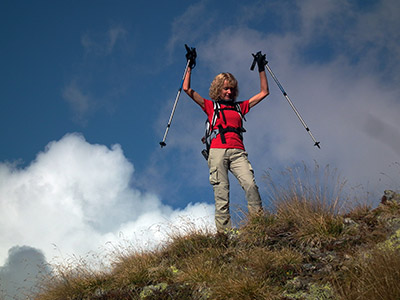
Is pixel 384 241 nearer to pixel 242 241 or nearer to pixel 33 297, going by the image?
pixel 242 241

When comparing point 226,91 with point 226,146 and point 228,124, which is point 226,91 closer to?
point 228,124

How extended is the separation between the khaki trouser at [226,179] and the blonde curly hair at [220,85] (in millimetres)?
1305

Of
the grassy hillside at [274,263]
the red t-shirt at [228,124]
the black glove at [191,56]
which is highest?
the black glove at [191,56]

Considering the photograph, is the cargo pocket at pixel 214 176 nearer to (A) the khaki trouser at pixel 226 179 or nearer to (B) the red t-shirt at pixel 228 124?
(A) the khaki trouser at pixel 226 179

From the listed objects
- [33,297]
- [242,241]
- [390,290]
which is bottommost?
[390,290]

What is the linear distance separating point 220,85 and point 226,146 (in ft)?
4.74

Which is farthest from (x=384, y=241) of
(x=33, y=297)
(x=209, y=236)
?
(x=33, y=297)

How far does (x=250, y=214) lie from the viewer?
6758 mm

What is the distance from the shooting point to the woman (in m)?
7.01

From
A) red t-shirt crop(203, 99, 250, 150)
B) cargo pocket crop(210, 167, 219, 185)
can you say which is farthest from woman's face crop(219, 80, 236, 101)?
cargo pocket crop(210, 167, 219, 185)

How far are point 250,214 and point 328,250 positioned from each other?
162 cm

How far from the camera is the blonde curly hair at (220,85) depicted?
7.82 meters

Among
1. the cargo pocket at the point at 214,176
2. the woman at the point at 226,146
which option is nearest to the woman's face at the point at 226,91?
the woman at the point at 226,146

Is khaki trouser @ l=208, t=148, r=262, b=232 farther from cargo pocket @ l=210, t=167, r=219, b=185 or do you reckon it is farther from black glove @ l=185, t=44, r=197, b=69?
black glove @ l=185, t=44, r=197, b=69
